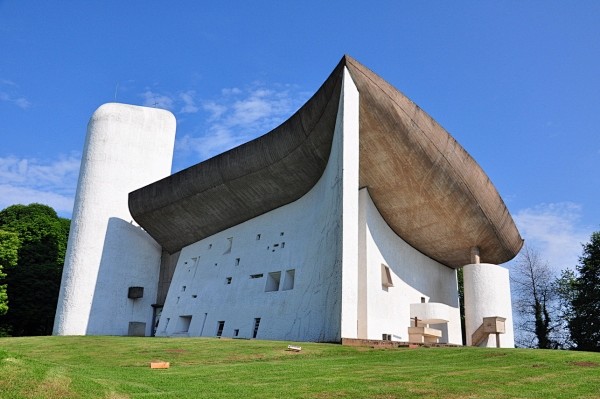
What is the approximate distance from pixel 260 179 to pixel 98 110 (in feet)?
47.7

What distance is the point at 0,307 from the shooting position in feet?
92.4

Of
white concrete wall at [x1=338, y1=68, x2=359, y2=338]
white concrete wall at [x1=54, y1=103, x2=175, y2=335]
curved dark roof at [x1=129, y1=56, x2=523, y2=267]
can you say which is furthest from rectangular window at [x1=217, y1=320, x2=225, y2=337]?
white concrete wall at [x1=338, y1=68, x2=359, y2=338]

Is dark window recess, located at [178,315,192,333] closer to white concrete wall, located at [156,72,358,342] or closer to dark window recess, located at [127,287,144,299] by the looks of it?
white concrete wall, located at [156,72,358,342]

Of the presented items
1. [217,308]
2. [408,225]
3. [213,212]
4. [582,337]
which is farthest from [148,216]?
[582,337]

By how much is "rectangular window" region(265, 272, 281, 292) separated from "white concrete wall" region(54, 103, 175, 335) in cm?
1089

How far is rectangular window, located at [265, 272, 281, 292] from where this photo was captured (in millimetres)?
24500

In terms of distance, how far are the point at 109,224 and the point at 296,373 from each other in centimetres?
2362

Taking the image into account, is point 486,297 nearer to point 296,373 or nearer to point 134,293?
point 296,373

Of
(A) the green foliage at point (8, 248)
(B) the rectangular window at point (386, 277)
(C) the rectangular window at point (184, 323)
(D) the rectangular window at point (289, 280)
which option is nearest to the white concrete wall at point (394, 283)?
(B) the rectangular window at point (386, 277)

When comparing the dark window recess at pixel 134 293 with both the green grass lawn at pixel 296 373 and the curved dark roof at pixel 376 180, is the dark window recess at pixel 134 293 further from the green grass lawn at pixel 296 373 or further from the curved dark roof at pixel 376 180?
the green grass lawn at pixel 296 373

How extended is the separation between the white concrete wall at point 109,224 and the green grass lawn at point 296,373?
14816 millimetres

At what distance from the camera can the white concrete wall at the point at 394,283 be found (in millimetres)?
21922

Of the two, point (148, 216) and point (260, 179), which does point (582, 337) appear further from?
point (148, 216)

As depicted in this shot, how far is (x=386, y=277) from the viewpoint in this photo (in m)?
23.6
